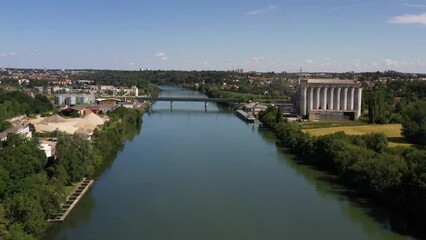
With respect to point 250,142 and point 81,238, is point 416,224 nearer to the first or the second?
point 81,238

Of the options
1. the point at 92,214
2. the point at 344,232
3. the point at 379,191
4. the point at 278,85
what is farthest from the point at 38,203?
the point at 278,85

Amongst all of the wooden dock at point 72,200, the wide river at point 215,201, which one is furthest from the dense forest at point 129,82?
the wooden dock at point 72,200

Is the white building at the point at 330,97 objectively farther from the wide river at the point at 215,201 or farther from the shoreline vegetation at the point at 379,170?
the shoreline vegetation at the point at 379,170

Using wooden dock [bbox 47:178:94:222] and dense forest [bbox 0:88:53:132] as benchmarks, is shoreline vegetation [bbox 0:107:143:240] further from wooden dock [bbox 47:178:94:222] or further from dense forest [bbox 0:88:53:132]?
dense forest [bbox 0:88:53:132]

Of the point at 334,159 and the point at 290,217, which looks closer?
the point at 290,217

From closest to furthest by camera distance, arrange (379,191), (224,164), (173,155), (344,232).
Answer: (344,232) < (379,191) < (224,164) < (173,155)

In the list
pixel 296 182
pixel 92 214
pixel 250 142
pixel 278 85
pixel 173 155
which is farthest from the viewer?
pixel 278 85

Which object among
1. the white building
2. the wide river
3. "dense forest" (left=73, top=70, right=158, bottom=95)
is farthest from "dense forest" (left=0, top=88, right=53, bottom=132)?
"dense forest" (left=73, top=70, right=158, bottom=95)
